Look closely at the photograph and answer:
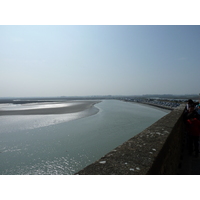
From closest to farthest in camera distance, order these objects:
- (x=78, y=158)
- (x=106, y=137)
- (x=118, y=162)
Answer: (x=118, y=162), (x=78, y=158), (x=106, y=137)

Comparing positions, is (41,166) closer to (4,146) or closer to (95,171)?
(4,146)

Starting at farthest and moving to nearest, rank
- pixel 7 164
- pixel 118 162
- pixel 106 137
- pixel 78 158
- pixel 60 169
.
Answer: pixel 106 137
pixel 78 158
pixel 7 164
pixel 60 169
pixel 118 162

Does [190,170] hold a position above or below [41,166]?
above

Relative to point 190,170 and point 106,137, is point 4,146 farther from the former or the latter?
point 190,170

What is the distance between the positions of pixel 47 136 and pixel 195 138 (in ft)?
30.3

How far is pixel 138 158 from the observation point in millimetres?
2070

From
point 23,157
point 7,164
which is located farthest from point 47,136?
point 7,164

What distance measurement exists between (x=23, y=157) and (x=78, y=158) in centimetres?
280

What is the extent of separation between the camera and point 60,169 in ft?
18.9

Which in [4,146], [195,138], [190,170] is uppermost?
[195,138]

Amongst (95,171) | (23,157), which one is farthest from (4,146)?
(95,171)

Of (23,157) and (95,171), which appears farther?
(23,157)

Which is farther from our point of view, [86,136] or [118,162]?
[86,136]

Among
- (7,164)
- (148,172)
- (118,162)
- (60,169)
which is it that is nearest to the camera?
(148,172)
